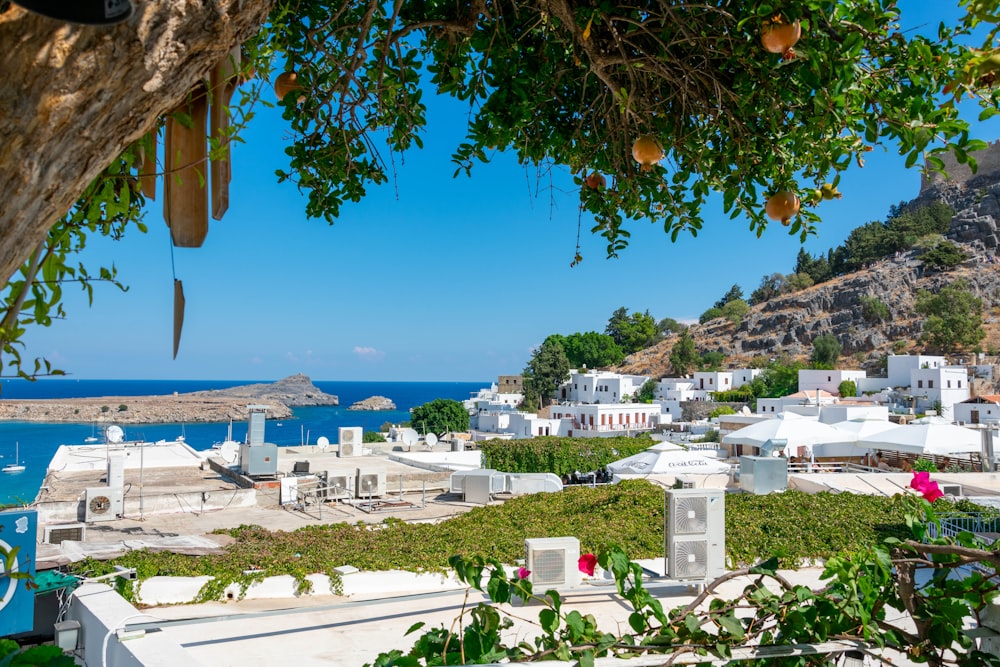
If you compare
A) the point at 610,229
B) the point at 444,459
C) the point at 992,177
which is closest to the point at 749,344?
the point at 992,177

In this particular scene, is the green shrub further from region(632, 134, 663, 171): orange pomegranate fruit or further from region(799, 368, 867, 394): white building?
region(632, 134, 663, 171): orange pomegranate fruit

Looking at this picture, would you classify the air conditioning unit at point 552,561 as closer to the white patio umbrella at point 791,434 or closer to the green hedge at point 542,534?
the green hedge at point 542,534

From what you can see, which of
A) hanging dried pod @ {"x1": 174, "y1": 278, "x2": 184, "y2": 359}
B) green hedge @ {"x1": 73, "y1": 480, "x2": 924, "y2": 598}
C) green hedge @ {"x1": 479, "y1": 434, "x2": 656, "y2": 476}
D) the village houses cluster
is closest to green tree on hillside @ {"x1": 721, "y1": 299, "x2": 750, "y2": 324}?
the village houses cluster

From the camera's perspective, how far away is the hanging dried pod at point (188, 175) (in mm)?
1348

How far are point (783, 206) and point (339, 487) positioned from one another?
1332 centimetres

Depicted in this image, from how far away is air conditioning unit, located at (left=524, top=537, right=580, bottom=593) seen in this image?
5523mm

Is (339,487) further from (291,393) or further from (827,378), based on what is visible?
(291,393)

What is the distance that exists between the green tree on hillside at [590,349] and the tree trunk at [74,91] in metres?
81.4

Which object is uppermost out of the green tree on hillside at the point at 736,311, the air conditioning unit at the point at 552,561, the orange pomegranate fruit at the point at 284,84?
the green tree on hillside at the point at 736,311

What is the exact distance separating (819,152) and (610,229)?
1083 mm

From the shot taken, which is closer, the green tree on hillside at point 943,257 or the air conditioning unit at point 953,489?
the air conditioning unit at point 953,489

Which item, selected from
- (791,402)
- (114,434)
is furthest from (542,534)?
(791,402)

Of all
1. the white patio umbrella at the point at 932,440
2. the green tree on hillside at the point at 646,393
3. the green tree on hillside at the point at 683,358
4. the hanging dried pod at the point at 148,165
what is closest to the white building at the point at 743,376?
the green tree on hillside at the point at 646,393

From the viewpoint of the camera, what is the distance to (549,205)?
9.59 feet
